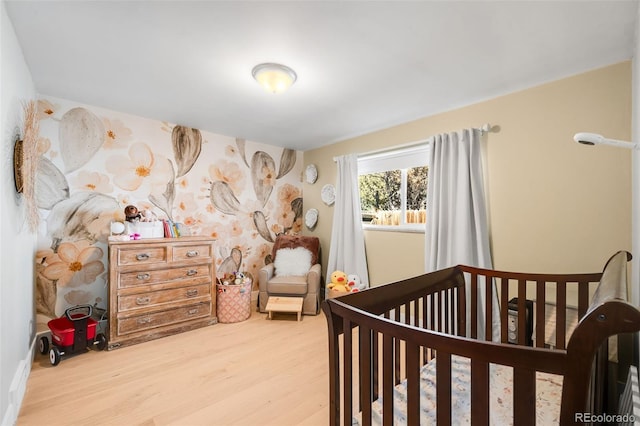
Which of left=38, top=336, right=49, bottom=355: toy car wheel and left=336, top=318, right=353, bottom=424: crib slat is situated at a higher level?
left=336, top=318, right=353, bottom=424: crib slat

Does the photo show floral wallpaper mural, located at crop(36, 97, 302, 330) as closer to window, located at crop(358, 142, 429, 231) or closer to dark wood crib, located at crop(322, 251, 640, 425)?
window, located at crop(358, 142, 429, 231)

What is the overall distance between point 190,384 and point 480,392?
1.95m

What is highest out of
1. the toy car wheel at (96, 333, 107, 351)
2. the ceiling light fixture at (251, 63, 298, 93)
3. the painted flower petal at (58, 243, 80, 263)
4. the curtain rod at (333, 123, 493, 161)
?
the ceiling light fixture at (251, 63, 298, 93)

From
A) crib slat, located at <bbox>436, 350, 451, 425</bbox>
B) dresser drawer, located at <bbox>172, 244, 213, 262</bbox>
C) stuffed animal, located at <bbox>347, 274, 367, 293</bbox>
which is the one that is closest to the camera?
crib slat, located at <bbox>436, 350, 451, 425</bbox>

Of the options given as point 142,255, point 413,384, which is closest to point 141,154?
point 142,255

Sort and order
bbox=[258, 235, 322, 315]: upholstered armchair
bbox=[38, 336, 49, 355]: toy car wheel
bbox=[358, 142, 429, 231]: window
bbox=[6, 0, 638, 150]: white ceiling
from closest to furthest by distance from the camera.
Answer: bbox=[6, 0, 638, 150]: white ceiling → bbox=[38, 336, 49, 355]: toy car wheel → bbox=[358, 142, 429, 231]: window → bbox=[258, 235, 322, 315]: upholstered armchair

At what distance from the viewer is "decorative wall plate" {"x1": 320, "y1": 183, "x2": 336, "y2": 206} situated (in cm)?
390

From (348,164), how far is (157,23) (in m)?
2.44

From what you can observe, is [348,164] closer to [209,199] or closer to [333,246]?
[333,246]

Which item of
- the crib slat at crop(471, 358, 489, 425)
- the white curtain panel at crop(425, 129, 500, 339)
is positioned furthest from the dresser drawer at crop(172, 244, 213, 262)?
the crib slat at crop(471, 358, 489, 425)

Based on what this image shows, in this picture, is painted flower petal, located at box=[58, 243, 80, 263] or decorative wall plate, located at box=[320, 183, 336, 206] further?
decorative wall plate, located at box=[320, 183, 336, 206]

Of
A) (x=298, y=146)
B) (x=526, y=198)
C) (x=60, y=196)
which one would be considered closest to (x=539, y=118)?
(x=526, y=198)

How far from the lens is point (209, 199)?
11.6ft

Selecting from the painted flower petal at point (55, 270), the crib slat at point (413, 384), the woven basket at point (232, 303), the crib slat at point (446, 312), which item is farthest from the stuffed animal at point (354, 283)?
the painted flower petal at point (55, 270)
